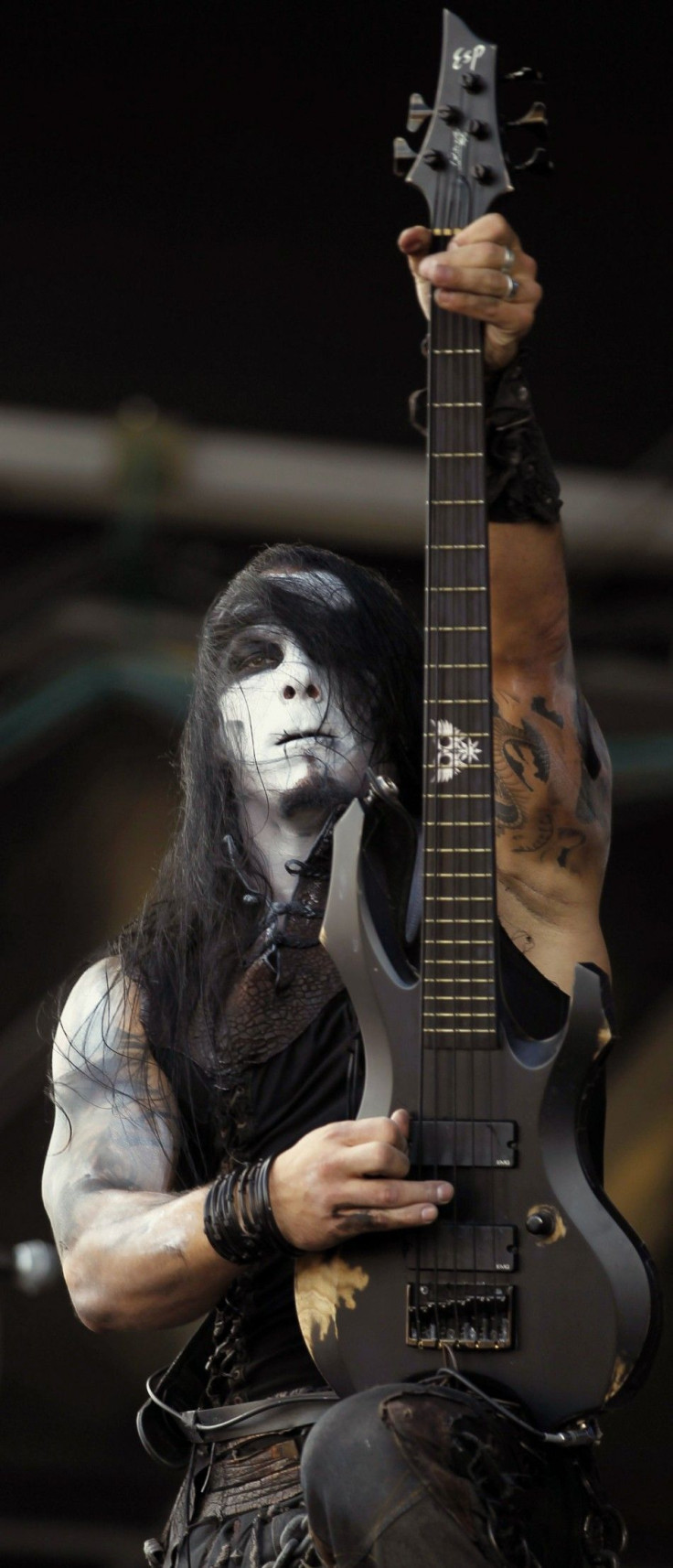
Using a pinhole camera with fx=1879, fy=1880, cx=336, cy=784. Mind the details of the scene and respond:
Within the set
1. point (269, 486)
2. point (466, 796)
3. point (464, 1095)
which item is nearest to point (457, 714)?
point (466, 796)

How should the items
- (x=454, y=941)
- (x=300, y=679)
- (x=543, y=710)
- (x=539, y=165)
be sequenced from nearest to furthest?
(x=454, y=941), (x=539, y=165), (x=543, y=710), (x=300, y=679)

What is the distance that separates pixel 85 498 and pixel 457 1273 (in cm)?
211

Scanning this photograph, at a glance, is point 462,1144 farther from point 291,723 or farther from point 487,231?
point 487,231

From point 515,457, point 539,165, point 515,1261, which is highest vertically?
point 539,165

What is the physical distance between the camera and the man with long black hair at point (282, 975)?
159 cm

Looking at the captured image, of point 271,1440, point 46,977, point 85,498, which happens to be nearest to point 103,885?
point 46,977

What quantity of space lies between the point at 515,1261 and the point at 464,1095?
0.43 feet

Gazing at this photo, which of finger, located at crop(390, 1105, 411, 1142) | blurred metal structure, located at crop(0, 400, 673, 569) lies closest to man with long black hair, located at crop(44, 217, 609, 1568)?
finger, located at crop(390, 1105, 411, 1142)

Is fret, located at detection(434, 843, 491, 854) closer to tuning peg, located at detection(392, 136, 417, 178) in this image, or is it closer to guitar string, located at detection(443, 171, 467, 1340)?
guitar string, located at detection(443, 171, 467, 1340)

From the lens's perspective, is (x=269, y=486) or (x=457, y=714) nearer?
(x=457, y=714)

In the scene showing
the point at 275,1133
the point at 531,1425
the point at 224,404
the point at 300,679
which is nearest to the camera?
the point at 531,1425

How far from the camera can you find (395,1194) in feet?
4.69

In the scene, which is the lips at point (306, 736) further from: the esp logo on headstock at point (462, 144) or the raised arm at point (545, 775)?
the esp logo on headstock at point (462, 144)

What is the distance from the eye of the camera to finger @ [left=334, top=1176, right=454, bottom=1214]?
1.43 metres
